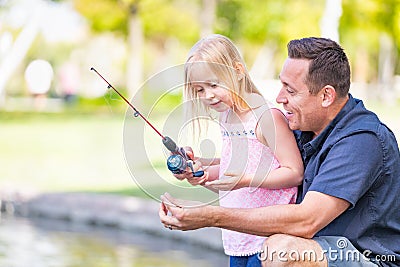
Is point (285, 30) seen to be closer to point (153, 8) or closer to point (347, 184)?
point (153, 8)

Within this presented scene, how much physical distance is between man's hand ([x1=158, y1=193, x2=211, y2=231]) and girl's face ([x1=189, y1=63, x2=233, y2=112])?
1.34 ft

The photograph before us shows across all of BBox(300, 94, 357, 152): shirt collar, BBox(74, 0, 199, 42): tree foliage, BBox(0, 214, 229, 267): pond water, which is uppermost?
BBox(74, 0, 199, 42): tree foliage

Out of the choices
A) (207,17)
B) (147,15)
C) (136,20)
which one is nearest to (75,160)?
(207,17)

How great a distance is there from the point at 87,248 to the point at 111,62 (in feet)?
134

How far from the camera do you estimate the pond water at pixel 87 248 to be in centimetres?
664

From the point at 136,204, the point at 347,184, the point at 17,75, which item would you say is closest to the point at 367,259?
the point at 347,184

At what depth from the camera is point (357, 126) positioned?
325cm

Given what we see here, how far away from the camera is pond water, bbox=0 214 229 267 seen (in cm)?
664

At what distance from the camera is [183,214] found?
313 cm

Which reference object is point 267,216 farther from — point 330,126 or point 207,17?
point 207,17

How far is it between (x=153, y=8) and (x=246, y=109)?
27.7 m

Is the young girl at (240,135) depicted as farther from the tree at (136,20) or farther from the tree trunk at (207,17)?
the tree trunk at (207,17)

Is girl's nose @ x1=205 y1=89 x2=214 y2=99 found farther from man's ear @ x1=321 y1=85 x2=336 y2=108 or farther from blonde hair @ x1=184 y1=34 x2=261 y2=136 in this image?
man's ear @ x1=321 y1=85 x2=336 y2=108

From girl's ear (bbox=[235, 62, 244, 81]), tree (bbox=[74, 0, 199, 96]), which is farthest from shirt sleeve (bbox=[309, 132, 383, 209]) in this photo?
tree (bbox=[74, 0, 199, 96])
